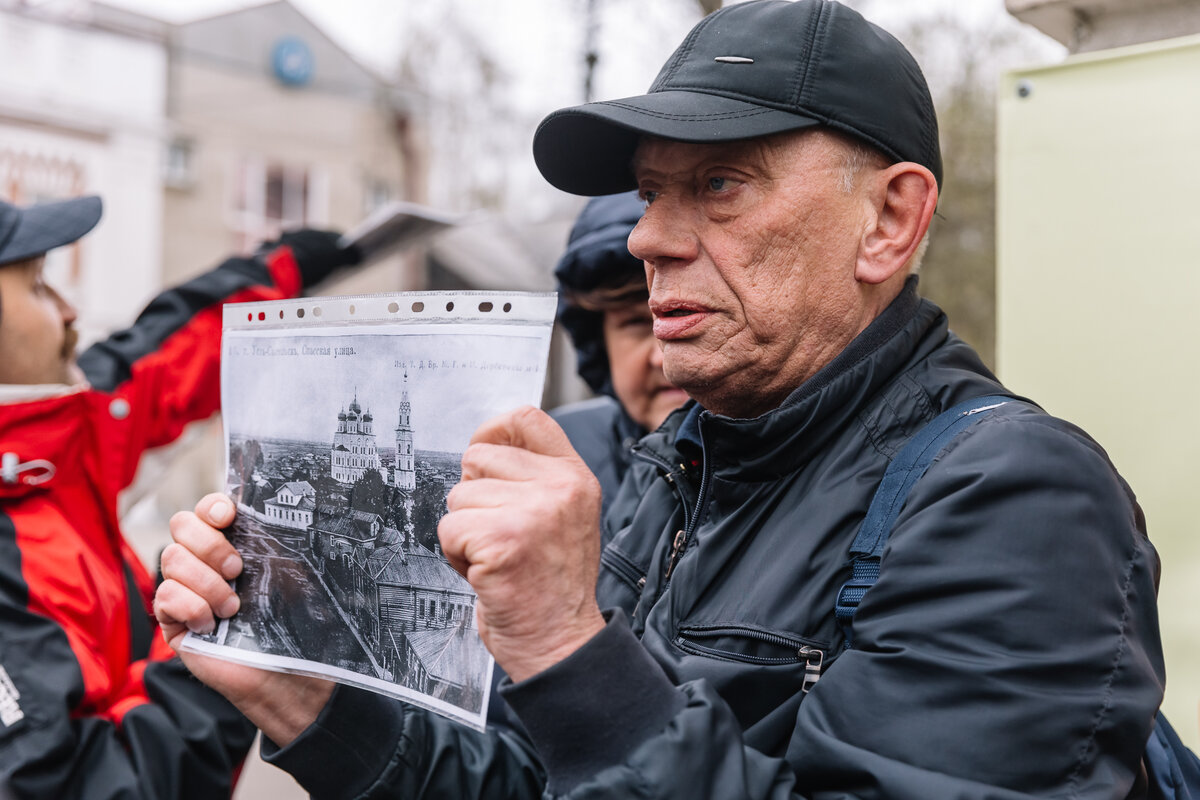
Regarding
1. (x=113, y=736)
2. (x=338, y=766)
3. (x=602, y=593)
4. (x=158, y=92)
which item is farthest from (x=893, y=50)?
(x=158, y=92)

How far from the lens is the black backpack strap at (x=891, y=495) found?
122 cm

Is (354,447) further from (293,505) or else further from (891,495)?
(891,495)

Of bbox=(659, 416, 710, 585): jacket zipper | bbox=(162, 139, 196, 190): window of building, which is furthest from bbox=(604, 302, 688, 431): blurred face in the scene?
bbox=(162, 139, 196, 190): window of building

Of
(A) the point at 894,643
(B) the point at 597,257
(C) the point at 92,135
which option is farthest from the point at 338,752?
(C) the point at 92,135

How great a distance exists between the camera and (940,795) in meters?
1.02

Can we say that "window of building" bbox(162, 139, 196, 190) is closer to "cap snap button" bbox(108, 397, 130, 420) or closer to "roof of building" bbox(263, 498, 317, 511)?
"cap snap button" bbox(108, 397, 130, 420)

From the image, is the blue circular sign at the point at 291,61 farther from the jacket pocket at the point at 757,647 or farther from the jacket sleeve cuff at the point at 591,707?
the jacket sleeve cuff at the point at 591,707

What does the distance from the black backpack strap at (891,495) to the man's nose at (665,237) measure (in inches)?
15.6

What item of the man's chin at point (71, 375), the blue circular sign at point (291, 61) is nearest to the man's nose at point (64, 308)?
the man's chin at point (71, 375)

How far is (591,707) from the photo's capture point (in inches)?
43.3

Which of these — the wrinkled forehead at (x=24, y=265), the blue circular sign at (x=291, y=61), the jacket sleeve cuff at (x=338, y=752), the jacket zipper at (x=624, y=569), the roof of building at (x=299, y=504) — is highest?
the blue circular sign at (x=291, y=61)

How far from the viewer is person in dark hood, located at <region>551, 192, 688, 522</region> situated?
2562mm

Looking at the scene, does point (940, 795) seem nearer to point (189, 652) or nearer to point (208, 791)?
point (189, 652)

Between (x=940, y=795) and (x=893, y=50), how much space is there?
0.98 meters
